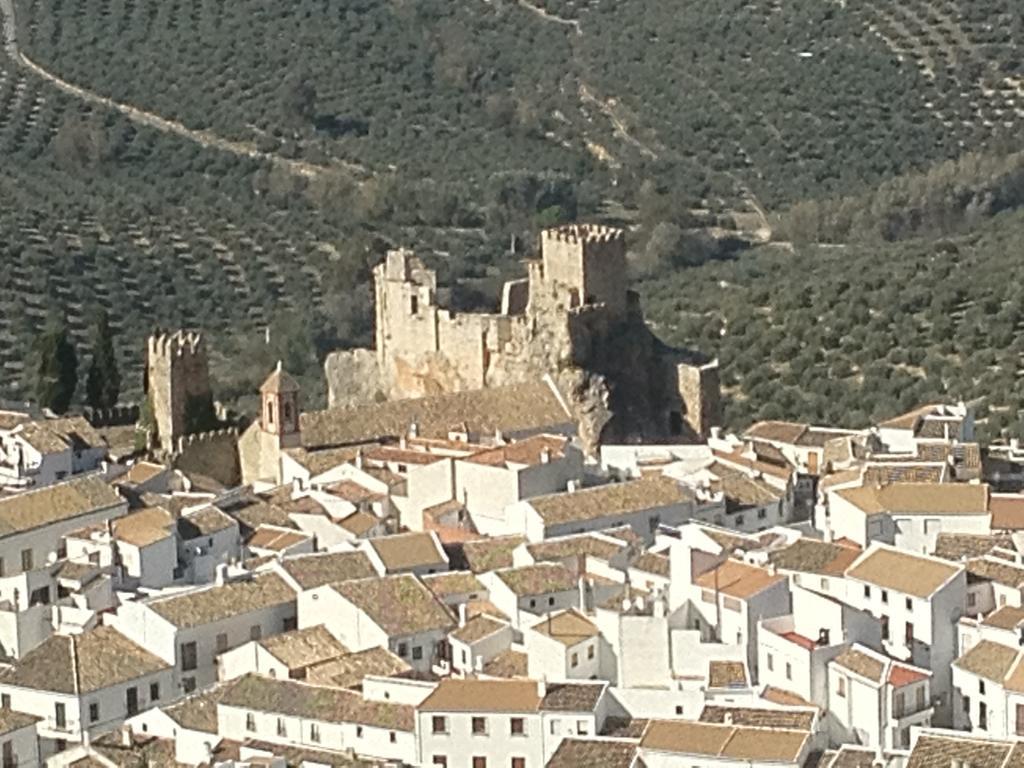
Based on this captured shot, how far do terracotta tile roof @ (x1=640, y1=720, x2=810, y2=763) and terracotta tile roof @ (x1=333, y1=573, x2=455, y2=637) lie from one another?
372cm

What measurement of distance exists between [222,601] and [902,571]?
7.50 metres

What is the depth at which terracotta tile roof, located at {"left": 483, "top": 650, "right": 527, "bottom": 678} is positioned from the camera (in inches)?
1078

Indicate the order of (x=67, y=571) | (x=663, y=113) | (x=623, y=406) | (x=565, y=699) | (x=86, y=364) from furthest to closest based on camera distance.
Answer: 1. (x=663, y=113)
2. (x=86, y=364)
3. (x=623, y=406)
4. (x=67, y=571)
5. (x=565, y=699)

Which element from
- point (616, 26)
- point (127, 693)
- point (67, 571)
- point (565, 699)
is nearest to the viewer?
point (565, 699)

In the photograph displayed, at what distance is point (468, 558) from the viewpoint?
99.7 feet

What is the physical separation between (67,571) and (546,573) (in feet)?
18.5

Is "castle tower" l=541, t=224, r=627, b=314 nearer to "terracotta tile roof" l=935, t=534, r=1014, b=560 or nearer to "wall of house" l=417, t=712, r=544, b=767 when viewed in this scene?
"terracotta tile roof" l=935, t=534, r=1014, b=560

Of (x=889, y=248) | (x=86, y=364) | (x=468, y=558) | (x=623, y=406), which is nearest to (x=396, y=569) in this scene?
(x=468, y=558)

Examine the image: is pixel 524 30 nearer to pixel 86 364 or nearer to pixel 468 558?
pixel 86 364

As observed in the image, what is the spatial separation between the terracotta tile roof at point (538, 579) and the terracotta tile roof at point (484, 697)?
2.18 m

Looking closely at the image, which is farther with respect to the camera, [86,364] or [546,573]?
[86,364]

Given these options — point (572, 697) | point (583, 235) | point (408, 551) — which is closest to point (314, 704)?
point (572, 697)

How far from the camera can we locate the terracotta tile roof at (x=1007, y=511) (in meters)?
29.3

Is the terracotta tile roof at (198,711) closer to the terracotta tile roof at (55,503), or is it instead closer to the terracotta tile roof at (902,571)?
the terracotta tile roof at (55,503)
